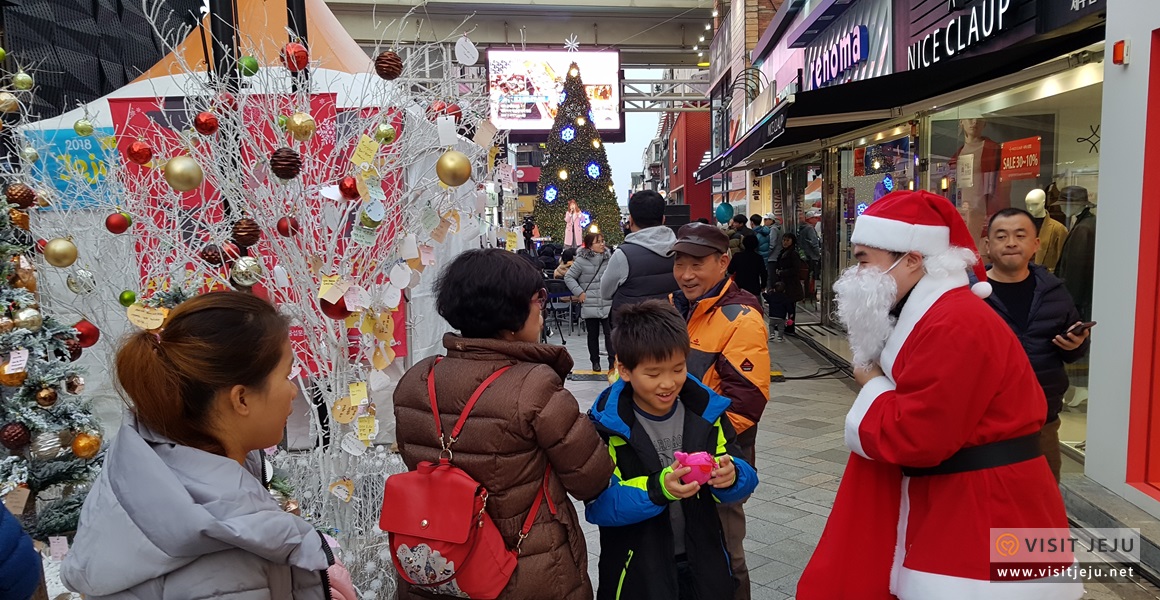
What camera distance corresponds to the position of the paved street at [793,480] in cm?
349

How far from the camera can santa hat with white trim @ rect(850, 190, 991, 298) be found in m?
1.92

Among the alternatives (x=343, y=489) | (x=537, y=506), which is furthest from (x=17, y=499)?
(x=537, y=506)

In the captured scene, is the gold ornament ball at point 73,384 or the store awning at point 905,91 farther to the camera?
the store awning at point 905,91

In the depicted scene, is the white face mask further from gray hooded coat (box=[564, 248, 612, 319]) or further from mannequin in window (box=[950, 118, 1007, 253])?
gray hooded coat (box=[564, 248, 612, 319])

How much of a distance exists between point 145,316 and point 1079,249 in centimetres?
526

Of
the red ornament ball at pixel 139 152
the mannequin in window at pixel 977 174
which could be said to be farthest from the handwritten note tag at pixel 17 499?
the mannequin in window at pixel 977 174

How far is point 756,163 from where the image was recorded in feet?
43.1

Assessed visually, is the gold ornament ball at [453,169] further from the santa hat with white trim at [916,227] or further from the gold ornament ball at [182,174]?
the santa hat with white trim at [916,227]

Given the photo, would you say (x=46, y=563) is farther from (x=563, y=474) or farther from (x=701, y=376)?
(x=701, y=376)

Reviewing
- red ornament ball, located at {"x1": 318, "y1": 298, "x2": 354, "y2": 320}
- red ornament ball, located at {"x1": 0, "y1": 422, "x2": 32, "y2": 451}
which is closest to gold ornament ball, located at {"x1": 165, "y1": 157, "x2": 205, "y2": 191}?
red ornament ball, located at {"x1": 318, "y1": 298, "x2": 354, "y2": 320}

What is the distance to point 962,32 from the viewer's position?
5816 millimetres

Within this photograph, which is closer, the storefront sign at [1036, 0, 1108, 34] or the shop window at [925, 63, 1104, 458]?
the storefront sign at [1036, 0, 1108, 34]

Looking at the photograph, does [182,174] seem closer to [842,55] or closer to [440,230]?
[440,230]

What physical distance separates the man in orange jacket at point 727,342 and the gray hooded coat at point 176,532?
1553 mm
